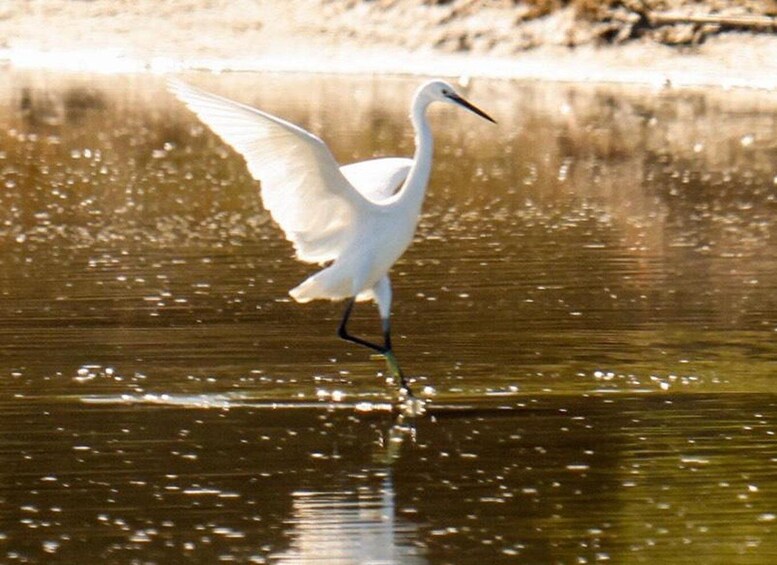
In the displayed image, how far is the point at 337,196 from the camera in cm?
1002

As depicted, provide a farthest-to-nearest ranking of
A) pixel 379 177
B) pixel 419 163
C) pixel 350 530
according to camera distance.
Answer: pixel 379 177 < pixel 419 163 < pixel 350 530

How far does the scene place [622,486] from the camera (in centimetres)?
839

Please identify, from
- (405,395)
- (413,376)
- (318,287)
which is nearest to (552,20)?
(413,376)

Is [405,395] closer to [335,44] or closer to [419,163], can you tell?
[419,163]

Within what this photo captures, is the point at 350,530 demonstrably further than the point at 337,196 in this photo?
No

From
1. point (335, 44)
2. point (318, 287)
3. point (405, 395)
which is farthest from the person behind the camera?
point (335, 44)

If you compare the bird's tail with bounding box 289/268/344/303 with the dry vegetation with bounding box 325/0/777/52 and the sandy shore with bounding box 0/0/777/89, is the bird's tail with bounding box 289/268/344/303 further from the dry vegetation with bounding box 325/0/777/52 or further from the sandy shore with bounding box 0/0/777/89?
the dry vegetation with bounding box 325/0/777/52

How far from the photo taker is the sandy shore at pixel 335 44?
27469 mm

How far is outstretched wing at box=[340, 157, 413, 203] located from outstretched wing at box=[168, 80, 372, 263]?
36cm

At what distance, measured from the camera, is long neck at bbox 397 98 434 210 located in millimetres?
10102

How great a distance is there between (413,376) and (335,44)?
61.7 ft

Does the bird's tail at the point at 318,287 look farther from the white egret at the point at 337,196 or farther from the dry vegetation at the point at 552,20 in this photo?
the dry vegetation at the point at 552,20

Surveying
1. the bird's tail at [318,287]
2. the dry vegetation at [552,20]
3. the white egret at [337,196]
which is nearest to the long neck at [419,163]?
the white egret at [337,196]

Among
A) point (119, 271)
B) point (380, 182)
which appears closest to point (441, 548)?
point (380, 182)
